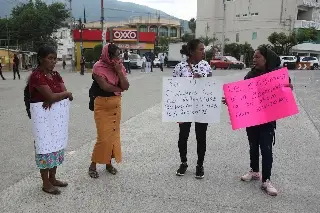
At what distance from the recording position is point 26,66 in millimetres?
37000

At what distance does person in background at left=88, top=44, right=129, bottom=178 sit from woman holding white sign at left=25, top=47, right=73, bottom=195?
0.48m

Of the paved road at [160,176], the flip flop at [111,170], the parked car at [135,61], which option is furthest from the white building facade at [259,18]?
the flip flop at [111,170]

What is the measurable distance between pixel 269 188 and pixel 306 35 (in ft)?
147

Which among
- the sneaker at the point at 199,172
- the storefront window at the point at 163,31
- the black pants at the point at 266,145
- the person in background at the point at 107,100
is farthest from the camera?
the storefront window at the point at 163,31

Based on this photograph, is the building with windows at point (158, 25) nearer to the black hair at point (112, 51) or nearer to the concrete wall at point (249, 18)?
the concrete wall at point (249, 18)

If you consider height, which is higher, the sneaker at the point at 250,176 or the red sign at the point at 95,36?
the red sign at the point at 95,36

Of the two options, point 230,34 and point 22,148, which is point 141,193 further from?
point 230,34

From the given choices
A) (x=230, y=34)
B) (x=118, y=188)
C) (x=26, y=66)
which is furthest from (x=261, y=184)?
(x=230, y=34)

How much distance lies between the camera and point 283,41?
43156 millimetres

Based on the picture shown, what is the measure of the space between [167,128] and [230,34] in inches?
2156

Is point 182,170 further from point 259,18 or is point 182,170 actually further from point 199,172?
point 259,18

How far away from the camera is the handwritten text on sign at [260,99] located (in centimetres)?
403

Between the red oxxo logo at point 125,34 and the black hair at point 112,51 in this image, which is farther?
the red oxxo logo at point 125,34

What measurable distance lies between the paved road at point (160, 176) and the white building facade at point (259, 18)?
46126 mm
